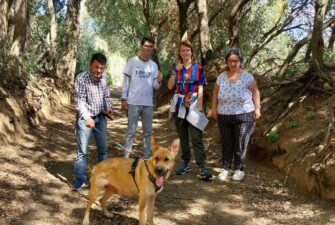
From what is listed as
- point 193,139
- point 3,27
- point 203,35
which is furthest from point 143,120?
point 203,35

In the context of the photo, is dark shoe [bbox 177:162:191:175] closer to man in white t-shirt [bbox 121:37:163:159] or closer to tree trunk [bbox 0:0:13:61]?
man in white t-shirt [bbox 121:37:163:159]

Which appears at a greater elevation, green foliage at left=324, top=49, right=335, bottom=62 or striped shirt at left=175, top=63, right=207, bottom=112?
green foliage at left=324, top=49, right=335, bottom=62

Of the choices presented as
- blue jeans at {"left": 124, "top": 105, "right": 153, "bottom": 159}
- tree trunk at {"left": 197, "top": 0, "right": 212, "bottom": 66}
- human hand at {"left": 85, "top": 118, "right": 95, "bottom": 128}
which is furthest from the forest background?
human hand at {"left": 85, "top": 118, "right": 95, "bottom": 128}

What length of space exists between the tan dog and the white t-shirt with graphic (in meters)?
1.88

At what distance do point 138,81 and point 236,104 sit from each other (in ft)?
5.08

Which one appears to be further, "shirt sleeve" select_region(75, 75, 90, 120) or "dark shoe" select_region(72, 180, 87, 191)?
"dark shoe" select_region(72, 180, 87, 191)

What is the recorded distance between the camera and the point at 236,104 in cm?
663

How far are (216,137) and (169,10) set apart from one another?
1796cm

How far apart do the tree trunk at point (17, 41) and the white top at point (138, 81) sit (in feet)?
15.3

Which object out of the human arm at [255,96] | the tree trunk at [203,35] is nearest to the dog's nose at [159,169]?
the human arm at [255,96]

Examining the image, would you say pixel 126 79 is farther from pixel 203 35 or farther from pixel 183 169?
pixel 203 35

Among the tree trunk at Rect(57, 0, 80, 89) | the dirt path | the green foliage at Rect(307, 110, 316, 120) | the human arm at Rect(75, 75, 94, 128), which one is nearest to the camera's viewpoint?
the dirt path

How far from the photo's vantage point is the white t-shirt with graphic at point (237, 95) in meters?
6.56

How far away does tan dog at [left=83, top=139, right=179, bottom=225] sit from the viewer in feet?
15.5
